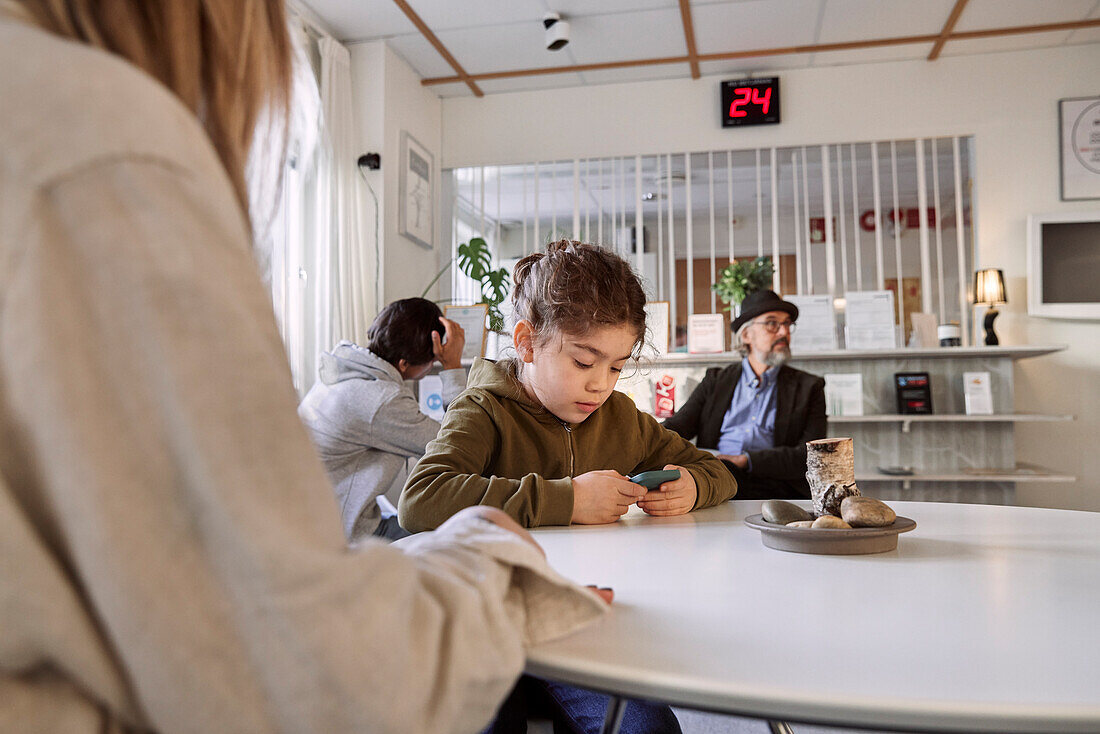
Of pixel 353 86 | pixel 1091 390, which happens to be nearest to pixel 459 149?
pixel 353 86

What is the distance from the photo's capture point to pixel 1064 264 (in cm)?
399

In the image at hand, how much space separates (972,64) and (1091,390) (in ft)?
6.23

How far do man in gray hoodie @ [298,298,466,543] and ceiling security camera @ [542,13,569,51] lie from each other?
195 centimetres

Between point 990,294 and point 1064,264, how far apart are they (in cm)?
50

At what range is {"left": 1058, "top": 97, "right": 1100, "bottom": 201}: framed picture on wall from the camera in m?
4.04

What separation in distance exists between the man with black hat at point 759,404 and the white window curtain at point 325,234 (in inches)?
68.4

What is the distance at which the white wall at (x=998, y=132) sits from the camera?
158 inches

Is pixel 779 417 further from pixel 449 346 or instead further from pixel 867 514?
pixel 867 514

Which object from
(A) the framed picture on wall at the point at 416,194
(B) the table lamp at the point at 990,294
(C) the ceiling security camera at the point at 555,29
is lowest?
(B) the table lamp at the point at 990,294

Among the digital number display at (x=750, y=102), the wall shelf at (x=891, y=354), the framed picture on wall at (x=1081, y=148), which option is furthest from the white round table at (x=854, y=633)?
the framed picture on wall at (x=1081, y=148)

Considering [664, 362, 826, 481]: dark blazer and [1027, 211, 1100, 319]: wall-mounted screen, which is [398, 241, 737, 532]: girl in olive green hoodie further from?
[1027, 211, 1100, 319]: wall-mounted screen

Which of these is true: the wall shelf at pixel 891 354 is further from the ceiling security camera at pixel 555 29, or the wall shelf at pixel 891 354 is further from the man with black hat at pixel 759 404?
the ceiling security camera at pixel 555 29

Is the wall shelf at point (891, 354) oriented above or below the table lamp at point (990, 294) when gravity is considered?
below

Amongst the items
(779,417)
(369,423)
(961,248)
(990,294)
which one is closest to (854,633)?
(369,423)
